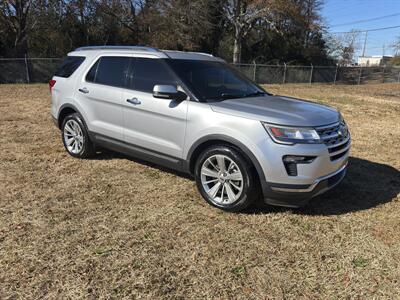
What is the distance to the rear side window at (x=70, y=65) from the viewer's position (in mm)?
5984

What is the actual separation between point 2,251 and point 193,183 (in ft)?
7.98

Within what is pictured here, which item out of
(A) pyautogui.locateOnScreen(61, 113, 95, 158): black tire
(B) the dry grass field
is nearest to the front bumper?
(B) the dry grass field

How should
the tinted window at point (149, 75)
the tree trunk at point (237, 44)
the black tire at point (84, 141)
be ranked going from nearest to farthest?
1. the tinted window at point (149, 75)
2. the black tire at point (84, 141)
3. the tree trunk at point (237, 44)

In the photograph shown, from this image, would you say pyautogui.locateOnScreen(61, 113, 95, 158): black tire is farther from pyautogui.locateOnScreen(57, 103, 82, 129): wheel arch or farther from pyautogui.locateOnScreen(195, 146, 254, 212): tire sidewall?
pyautogui.locateOnScreen(195, 146, 254, 212): tire sidewall

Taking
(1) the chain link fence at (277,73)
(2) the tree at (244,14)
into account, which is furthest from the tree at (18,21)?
(2) the tree at (244,14)

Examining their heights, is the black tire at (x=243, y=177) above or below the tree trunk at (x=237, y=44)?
below

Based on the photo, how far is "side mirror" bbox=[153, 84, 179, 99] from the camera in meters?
4.44

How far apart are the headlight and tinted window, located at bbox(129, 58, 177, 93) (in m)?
1.39

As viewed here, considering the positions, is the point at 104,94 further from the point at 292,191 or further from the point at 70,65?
the point at 292,191

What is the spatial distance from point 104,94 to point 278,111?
247 cm

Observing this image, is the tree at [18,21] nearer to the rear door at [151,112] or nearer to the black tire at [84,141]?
the black tire at [84,141]

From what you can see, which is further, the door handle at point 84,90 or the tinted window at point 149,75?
the door handle at point 84,90

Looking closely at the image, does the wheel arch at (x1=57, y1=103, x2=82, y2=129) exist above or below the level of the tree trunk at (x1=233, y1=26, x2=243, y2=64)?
below

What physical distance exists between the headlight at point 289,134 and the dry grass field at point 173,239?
35.0 inches
